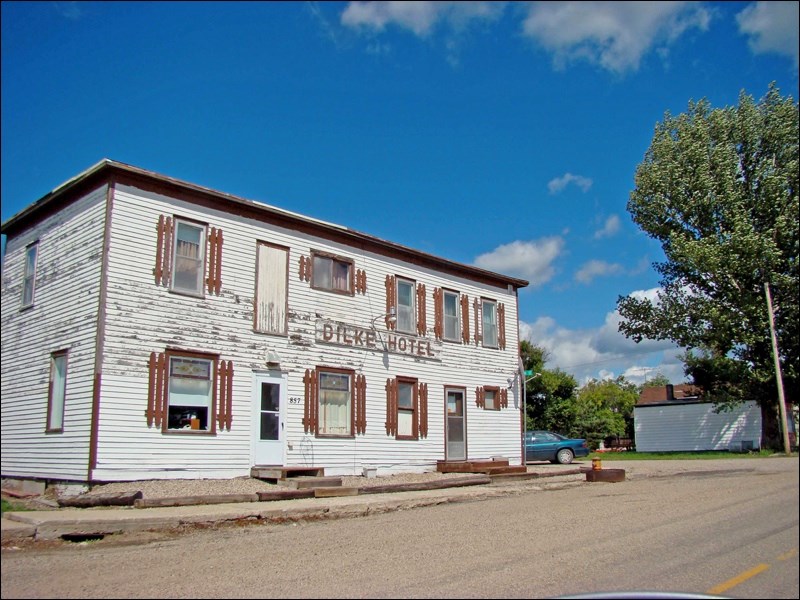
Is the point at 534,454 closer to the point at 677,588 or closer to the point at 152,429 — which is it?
the point at 152,429

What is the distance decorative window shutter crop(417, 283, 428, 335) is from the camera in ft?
75.2

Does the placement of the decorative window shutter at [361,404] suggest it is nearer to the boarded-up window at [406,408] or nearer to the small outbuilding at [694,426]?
the boarded-up window at [406,408]

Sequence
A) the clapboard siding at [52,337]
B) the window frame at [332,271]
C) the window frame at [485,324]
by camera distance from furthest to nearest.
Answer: the window frame at [485,324]
the window frame at [332,271]
the clapboard siding at [52,337]

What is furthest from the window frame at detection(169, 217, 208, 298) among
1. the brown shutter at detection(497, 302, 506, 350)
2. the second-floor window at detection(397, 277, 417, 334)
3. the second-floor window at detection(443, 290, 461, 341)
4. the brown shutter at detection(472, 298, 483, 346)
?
the brown shutter at detection(497, 302, 506, 350)

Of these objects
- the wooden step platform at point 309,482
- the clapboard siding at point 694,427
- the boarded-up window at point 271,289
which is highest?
the boarded-up window at point 271,289

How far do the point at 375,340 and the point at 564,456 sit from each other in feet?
40.6

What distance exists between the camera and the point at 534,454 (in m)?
29.5

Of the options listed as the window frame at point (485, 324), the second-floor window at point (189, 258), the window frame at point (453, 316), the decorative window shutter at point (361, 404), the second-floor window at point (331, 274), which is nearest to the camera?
the second-floor window at point (189, 258)

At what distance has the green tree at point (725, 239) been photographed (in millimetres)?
28656

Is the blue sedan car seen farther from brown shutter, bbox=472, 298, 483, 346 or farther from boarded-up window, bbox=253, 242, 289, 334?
boarded-up window, bbox=253, 242, 289, 334

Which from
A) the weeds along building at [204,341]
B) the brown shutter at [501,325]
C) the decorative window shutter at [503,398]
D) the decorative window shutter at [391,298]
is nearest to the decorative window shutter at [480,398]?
the decorative window shutter at [503,398]

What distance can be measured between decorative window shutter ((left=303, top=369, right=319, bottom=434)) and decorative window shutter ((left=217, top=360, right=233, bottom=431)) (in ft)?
7.77

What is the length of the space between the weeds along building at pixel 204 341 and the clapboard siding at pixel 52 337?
0.05 meters

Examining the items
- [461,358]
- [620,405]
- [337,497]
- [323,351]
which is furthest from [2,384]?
[620,405]
